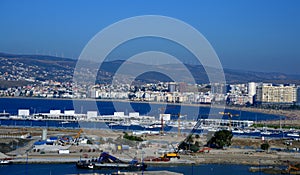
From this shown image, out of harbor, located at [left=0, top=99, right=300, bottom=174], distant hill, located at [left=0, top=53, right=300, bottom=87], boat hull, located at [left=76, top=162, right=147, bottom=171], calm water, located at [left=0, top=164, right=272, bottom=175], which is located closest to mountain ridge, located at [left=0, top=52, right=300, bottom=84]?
distant hill, located at [left=0, top=53, right=300, bottom=87]

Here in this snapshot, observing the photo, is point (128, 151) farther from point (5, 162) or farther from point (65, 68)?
point (65, 68)

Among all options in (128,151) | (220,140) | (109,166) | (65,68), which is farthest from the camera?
(65,68)

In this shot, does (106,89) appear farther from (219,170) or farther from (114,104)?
(219,170)

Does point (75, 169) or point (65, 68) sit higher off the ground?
point (65, 68)

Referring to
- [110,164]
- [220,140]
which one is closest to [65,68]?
[220,140]

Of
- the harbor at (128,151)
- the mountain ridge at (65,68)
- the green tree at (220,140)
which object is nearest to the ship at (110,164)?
the harbor at (128,151)

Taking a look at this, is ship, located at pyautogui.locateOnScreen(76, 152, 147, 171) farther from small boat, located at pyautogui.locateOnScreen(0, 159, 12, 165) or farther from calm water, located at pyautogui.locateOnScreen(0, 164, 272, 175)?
small boat, located at pyautogui.locateOnScreen(0, 159, 12, 165)
